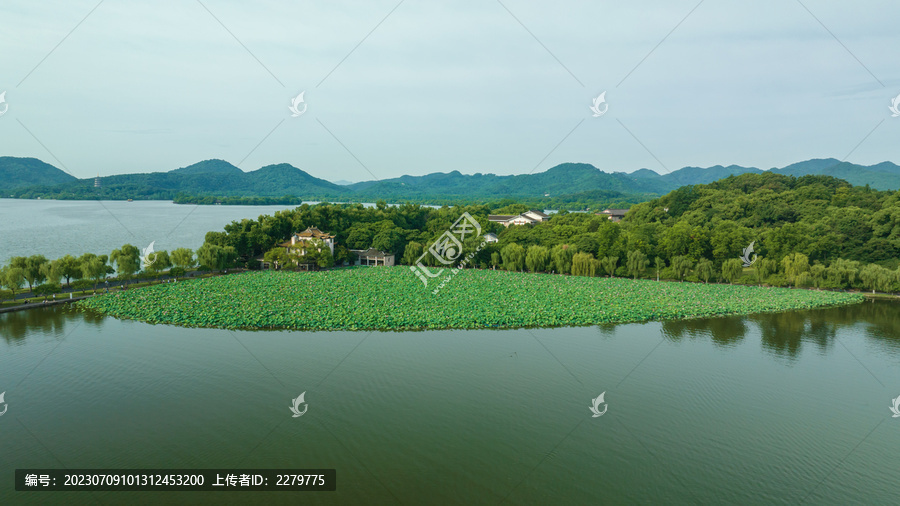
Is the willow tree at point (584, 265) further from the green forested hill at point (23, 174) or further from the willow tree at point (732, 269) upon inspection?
the green forested hill at point (23, 174)

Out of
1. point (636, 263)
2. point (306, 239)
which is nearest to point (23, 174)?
Result: point (306, 239)

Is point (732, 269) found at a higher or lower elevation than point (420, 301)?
higher

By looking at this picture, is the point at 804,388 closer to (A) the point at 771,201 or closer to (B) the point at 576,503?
(B) the point at 576,503

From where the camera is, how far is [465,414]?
11914 millimetres

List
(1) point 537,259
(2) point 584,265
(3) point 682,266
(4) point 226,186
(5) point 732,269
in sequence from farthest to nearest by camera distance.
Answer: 1. (4) point 226,186
2. (1) point 537,259
3. (2) point 584,265
4. (3) point 682,266
5. (5) point 732,269

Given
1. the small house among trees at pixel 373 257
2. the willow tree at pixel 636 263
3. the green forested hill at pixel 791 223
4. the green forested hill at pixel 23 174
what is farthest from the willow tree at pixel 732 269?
the green forested hill at pixel 23 174

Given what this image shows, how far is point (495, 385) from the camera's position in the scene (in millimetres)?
13828

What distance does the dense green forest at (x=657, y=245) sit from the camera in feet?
97.7

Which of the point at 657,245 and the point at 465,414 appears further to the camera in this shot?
the point at 657,245

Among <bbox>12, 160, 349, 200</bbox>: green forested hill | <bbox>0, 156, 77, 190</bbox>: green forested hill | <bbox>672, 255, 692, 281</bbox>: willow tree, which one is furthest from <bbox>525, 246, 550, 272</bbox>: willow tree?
<bbox>0, 156, 77, 190</bbox>: green forested hill

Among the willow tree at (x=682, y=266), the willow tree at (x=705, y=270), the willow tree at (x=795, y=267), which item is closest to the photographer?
the willow tree at (x=795, y=267)

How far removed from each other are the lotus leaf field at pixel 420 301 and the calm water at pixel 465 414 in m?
1.66

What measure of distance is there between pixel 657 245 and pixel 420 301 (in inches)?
890

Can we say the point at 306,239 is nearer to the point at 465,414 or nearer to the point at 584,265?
the point at 584,265
